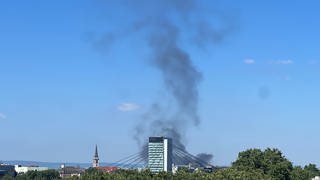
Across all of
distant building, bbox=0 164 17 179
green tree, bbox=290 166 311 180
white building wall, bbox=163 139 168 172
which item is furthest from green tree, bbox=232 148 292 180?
distant building, bbox=0 164 17 179

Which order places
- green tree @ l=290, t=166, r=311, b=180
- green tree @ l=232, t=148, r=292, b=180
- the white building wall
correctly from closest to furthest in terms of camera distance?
green tree @ l=232, t=148, r=292, b=180 < green tree @ l=290, t=166, r=311, b=180 < the white building wall

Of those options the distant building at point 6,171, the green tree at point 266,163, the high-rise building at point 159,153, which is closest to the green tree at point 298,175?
the green tree at point 266,163

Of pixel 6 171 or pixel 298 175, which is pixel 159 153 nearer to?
pixel 6 171

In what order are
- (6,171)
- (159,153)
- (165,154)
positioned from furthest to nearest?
(165,154) < (159,153) < (6,171)

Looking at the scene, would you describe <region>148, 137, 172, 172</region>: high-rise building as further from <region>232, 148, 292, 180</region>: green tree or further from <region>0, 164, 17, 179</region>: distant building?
<region>232, 148, 292, 180</region>: green tree

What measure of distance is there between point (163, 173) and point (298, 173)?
36.5 m

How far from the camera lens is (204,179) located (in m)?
70.4

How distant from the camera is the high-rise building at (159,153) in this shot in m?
189

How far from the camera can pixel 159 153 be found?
631ft

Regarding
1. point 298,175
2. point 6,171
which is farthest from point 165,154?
point 298,175

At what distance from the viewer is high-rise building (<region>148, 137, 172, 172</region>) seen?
18925 centimetres

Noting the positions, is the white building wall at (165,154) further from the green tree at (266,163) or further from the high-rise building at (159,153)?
the green tree at (266,163)

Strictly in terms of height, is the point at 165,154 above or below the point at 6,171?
above

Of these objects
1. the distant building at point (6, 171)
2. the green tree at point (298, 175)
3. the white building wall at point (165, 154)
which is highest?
the white building wall at point (165, 154)
